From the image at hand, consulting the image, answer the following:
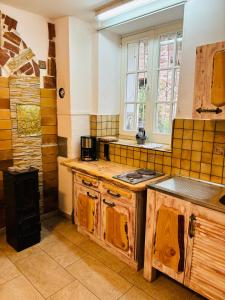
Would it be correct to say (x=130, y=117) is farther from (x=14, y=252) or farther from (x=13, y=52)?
(x=14, y=252)

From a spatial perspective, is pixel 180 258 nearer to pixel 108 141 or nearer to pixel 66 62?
pixel 108 141

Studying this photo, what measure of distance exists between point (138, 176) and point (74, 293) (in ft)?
3.73

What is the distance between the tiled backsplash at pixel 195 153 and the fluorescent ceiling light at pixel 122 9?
117 centimetres

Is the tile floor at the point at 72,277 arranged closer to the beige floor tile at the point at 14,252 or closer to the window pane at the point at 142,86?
the beige floor tile at the point at 14,252

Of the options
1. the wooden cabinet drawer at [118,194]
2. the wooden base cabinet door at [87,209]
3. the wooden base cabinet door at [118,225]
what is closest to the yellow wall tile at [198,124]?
the wooden cabinet drawer at [118,194]

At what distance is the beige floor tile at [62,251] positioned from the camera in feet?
7.40

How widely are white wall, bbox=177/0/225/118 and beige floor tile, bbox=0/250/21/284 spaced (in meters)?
2.12

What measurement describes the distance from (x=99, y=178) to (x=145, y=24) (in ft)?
5.91

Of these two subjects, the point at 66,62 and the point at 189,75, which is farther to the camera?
the point at 66,62

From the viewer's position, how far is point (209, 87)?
1.60 metres

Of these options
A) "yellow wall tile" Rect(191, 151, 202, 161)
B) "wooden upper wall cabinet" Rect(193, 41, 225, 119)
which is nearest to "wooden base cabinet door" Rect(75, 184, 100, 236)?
"yellow wall tile" Rect(191, 151, 202, 161)

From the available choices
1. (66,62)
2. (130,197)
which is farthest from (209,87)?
(66,62)

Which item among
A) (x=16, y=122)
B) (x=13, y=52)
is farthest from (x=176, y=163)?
(x=13, y=52)

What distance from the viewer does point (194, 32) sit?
194 centimetres
